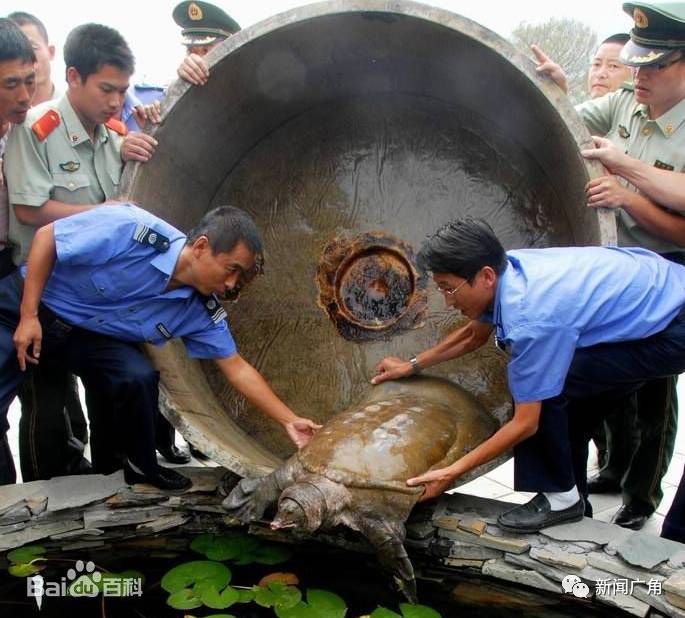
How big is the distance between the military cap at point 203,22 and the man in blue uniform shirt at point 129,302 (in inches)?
68.4

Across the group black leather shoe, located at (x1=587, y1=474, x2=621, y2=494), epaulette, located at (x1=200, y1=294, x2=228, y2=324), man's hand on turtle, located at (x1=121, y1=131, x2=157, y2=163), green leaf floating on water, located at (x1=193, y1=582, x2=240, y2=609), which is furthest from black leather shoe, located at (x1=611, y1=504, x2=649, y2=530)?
man's hand on turtle, located at (x1=121, y1=131, x2=157, y2=163)

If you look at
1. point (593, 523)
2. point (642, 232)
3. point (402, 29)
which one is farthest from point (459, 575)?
point (402, 29)

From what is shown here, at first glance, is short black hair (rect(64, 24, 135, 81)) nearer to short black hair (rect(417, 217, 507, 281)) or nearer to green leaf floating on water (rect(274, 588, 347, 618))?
short black hair (rect(417, 217, 507, 281))

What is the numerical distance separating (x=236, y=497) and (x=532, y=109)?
1916mm

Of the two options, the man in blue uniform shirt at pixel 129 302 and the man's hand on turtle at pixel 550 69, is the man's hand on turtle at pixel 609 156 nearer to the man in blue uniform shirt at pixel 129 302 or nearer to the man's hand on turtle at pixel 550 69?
the man's hand on turtle at pixel 550 69

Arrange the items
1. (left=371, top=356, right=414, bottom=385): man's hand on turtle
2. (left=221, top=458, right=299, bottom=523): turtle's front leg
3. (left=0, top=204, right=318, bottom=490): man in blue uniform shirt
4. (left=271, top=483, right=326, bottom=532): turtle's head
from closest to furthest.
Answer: (left=271, top=483, right=326, bottom=532): turtle's head → (left=221, top=458, right=299, bottom=523): turtle's front leg → (left=0, top=204, right=318, bottom=490): man in blue uniform shirt → (left=371, top=356, right=414, bottom=385): man's hand on turtle

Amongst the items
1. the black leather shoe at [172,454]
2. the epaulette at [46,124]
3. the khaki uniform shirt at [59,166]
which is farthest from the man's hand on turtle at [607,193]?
the black leather shoe at [172,454]

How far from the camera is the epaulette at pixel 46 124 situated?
3012 millimetres

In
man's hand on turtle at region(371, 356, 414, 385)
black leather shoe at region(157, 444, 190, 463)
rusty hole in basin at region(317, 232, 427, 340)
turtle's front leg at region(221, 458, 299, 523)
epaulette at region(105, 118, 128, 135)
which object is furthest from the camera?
black leather shoe at region(157, 444, 190, 463)

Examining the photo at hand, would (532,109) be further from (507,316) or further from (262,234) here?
(262,234)

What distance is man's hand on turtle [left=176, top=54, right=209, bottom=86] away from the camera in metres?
3.03

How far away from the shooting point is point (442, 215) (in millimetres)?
3703

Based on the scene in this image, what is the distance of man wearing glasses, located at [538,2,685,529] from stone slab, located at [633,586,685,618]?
74 cm

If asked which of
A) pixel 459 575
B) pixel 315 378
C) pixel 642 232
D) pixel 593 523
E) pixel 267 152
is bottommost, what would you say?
pixel 459 575
